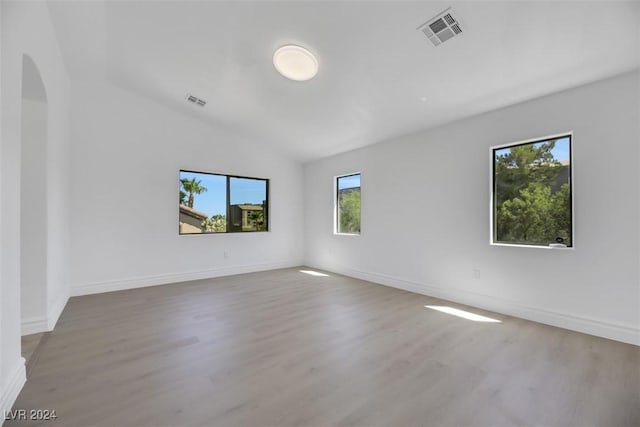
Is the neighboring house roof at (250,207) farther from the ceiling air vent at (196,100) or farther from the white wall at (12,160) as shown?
the white wall at (12,160)

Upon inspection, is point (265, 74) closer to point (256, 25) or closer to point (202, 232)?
point (256, 25)

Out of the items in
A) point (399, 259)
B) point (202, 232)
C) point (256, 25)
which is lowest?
point (399, 259)

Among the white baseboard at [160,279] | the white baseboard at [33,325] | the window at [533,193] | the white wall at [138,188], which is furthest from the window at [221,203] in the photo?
the window at [533,193]

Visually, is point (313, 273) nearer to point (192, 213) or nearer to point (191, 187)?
point (192, 213)

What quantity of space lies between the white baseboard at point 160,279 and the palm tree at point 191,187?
1196 millimetres

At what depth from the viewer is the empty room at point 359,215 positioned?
5.67 ft

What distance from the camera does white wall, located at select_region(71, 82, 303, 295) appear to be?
388 cm

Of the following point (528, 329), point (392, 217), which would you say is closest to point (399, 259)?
point (392, 217)

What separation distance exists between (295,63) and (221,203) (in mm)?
3034

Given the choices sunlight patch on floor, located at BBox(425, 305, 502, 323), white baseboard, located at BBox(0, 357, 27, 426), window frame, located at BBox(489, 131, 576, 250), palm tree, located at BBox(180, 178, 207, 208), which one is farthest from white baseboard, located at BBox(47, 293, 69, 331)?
window frame, located at BBox(489, 131, 576, 250)

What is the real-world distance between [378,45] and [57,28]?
3161 mm

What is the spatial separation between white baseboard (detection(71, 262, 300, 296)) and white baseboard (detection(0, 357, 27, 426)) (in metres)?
2.35

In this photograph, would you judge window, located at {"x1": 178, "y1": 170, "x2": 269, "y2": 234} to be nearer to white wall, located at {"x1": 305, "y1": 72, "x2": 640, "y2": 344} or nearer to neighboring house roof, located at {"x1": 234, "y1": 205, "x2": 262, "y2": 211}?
neighboring house roof, located at {"x1": 234, "y1": 205, "x2": 262, "y2": 211}

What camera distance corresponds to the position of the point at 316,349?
7.66ft
